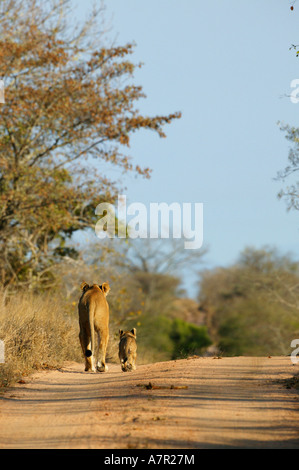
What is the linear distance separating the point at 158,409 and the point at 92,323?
13.1ft

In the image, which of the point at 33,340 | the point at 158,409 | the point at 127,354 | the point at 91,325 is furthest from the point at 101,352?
the point at 158,409

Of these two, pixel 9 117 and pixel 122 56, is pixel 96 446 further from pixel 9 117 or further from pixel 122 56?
pixel 122 56

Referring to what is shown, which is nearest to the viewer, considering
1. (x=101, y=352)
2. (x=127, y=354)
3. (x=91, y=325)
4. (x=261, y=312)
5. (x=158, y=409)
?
(x=158, y=409)

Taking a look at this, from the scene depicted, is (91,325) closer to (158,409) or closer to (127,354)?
(127,354)

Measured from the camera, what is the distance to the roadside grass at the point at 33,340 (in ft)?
37.8

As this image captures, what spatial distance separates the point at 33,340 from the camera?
12.6 m

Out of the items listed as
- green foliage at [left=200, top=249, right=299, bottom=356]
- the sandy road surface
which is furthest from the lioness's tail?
green foliage at [left=200, top=249, right=299, bottom=356]

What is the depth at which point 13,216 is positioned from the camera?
74.6 feet

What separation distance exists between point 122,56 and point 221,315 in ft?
128

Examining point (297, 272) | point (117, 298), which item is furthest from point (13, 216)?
point (297, 272)

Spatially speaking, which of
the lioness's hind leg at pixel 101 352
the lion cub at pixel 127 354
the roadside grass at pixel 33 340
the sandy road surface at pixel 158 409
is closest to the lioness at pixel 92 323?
the lioness's hind leg at pixel 101 352

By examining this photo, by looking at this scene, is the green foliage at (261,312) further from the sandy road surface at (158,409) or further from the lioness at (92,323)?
the sandy road surface at (158,409)

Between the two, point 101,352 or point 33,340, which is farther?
point 33,340

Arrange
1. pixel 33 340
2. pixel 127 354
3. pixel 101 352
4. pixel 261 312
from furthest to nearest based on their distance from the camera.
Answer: pixel 261 312 → pixel 33 340 → pixel 101 352 → pixel 127 354
